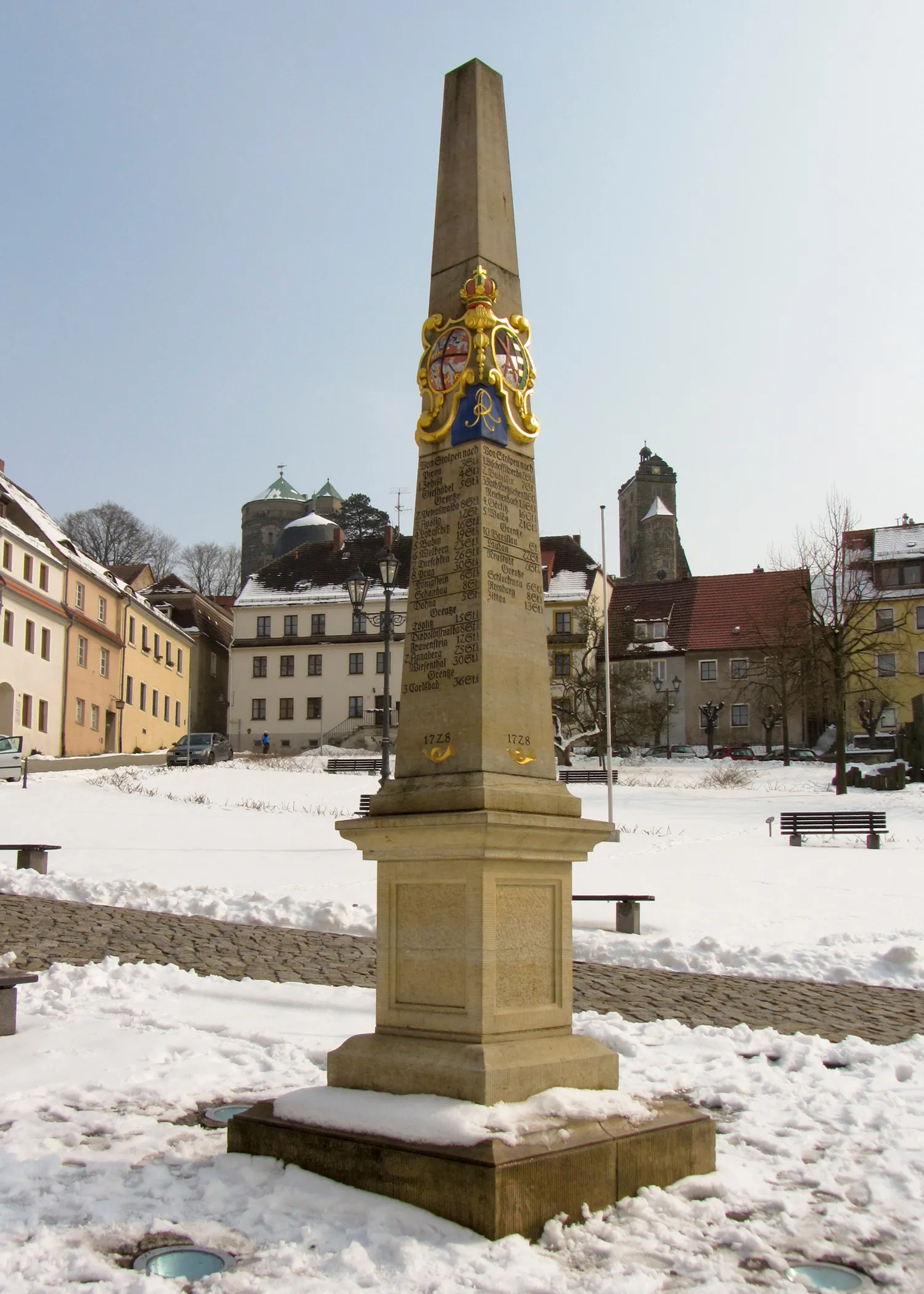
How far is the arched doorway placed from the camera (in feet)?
139

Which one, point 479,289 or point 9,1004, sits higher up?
point 479,289

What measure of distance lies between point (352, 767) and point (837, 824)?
75.0 ft

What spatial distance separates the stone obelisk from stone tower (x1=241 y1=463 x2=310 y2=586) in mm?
102720

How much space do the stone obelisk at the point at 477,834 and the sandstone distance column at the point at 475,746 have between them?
0.01 m

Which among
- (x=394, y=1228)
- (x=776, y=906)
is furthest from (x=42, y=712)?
(x=394, y=1228)

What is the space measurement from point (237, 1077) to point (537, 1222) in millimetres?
3070

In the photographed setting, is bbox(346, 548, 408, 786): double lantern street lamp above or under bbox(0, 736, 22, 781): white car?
above

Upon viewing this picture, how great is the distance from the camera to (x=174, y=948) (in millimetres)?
11930

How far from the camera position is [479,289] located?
6695 millimetres

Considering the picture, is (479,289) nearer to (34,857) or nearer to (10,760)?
(34,857)

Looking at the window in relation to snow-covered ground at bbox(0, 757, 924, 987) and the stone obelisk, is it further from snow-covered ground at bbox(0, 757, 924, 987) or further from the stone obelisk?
the stone obelisk

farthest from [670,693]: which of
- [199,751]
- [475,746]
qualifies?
[475,746]

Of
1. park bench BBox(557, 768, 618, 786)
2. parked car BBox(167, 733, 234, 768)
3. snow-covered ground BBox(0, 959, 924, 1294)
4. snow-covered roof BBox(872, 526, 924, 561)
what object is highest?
snow-covered roof BBox(872, 526, 924, 561)

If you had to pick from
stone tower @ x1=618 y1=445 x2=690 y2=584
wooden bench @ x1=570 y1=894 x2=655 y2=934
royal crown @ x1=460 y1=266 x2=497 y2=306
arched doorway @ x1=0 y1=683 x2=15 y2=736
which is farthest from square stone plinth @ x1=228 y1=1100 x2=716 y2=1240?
stone tower @ x1=618 y1=445 x2=690 y2=584
